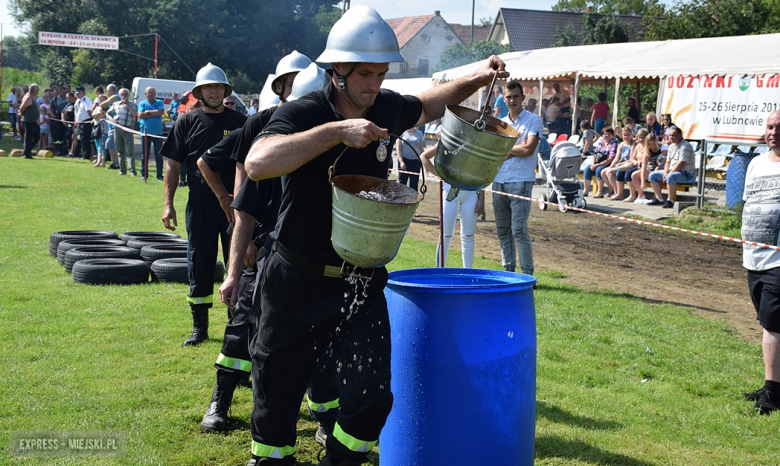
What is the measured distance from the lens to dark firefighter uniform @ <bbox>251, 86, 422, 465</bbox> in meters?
3.17

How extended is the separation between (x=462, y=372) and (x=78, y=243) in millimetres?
7537

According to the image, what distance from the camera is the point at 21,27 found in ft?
177

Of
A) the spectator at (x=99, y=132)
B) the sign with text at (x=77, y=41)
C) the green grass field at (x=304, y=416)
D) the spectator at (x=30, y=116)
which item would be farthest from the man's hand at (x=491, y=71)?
the sign with text at (x=77, y=41)

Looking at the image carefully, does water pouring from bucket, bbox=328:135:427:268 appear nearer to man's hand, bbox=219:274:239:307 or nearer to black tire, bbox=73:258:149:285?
man's hand, bbox=219:274:239:307

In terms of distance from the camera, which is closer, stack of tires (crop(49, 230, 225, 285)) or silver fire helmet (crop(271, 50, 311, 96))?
silver fire helmet (crop(271, 50, 311, 96))

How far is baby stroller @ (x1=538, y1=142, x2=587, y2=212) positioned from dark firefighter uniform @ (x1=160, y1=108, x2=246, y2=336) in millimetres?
10149

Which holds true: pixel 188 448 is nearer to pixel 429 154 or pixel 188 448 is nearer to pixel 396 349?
pixel 396 349

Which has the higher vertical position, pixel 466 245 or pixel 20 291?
pixel 466 245

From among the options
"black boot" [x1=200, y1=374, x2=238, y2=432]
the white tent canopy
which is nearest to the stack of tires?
"black boot" [x1=200, y1=374, x2=238, y2=432]

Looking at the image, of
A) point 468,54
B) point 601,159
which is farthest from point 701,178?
point 468,54

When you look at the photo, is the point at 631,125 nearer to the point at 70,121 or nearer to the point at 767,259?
the point at 767,259

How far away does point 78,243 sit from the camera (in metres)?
9.55

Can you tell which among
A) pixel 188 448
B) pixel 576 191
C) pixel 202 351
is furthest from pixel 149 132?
pixel 188 448

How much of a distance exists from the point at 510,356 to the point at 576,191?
12.8 m
